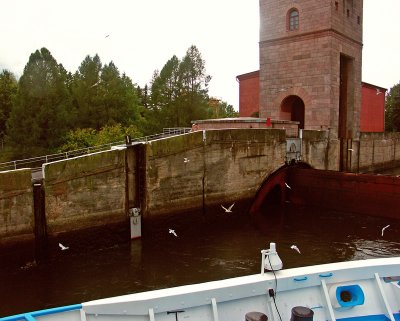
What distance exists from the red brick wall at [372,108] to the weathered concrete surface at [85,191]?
2573 cm

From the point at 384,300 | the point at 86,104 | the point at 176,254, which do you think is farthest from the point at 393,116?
the point at 384,300

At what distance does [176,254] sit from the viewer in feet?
44.8

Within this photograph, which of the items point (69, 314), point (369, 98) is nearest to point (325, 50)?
point (369, 98)

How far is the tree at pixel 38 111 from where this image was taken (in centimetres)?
3234

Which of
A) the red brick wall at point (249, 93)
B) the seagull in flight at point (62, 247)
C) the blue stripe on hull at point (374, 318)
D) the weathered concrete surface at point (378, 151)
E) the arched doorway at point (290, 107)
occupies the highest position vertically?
the red brick wall at point (249, 93)

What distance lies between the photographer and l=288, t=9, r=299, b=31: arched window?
2430 cm

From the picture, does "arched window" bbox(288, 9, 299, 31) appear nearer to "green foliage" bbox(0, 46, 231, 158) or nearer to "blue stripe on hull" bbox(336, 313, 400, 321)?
"green foliage" bbox(0, 46, 231, 158)

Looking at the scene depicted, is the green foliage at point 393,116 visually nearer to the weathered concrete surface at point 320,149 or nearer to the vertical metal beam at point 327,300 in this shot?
the weathered concrete surface at point 320,149

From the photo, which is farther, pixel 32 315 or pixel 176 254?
pixel 176 254

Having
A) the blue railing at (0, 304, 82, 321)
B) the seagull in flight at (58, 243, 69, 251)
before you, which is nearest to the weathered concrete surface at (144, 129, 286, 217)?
the seagull in flight at (58, 243, 69, 251)

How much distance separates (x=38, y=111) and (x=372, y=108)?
98.6 ft

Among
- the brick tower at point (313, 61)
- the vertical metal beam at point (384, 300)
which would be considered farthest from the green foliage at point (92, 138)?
the vertical metal beam at point (384, 300)

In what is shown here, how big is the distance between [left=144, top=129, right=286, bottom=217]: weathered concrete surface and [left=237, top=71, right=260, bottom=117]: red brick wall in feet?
44.8

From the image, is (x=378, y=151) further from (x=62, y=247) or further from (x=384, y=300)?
(x=384, y=300)
